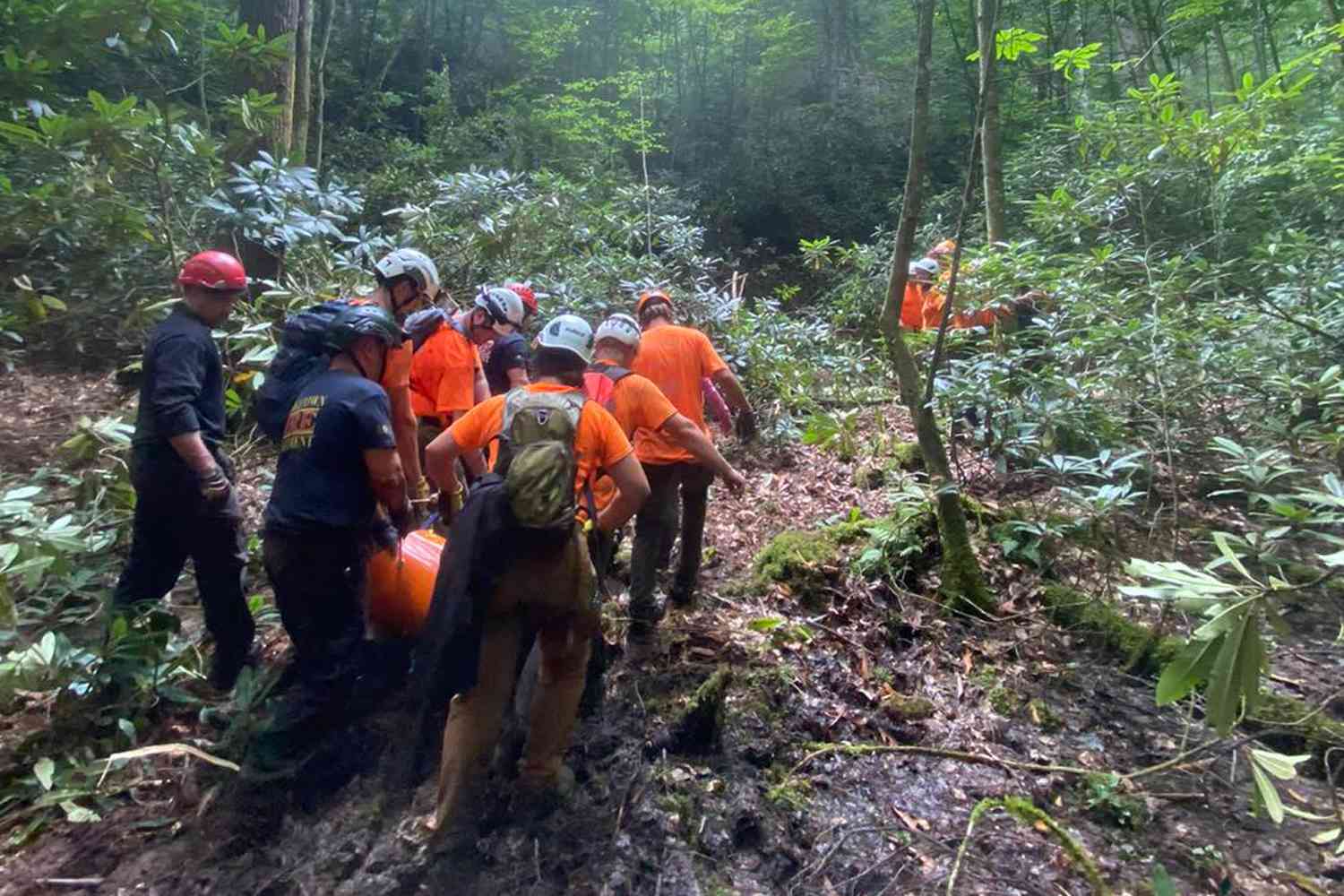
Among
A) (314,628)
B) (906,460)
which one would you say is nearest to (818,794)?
(314,628)

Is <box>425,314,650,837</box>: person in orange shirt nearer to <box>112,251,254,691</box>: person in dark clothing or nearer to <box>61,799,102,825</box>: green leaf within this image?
<box>112,251,254,691</box>: person in dark clothing

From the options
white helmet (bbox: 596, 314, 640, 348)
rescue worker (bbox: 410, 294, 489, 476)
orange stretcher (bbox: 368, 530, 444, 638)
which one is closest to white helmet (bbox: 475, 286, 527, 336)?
rescue worker (bbox: 410, 294, 489, 476)

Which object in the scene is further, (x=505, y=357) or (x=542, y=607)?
(x=505, y=357)

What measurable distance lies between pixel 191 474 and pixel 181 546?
42 cm

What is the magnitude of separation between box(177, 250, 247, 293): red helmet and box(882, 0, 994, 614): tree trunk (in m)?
3.42

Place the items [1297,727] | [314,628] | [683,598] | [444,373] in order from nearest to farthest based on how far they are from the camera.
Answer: [314,628] → [1297,727] → [444,373] → [683,598]

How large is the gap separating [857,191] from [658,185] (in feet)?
13.2

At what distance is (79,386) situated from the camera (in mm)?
7438

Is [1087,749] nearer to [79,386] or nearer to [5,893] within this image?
[5,893]

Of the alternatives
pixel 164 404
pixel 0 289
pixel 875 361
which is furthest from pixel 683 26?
pixel 164 404

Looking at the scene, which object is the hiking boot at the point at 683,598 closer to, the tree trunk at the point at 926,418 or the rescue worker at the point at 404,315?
the tree trunk at the point at 926,418

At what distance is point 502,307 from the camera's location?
5277 mm

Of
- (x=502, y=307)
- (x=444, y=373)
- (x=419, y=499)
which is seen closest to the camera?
(x=419, y=499)

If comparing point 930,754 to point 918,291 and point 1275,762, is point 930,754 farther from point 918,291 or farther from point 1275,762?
point 918,291
